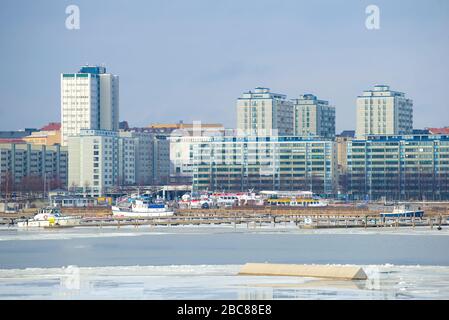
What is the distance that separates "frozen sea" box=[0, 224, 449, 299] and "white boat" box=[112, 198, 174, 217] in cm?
2651

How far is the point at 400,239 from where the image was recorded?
83375mm

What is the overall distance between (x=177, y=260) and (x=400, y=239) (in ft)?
71.9

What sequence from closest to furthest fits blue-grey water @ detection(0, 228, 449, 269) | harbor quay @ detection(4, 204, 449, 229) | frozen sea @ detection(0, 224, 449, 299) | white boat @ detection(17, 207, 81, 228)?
1. frozen sea @ detection(0, 224, 449, 299)
2. blue-grey water @ detection(0, 228, 449, 269)
3. harbor quay @ detection(4, 204, 449, 229)
4. white boat @ detection(17, 207, 81, 228)

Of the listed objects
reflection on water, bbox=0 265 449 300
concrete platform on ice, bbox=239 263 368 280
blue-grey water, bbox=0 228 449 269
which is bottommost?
blue-grey water, bbox=0 228 449 269

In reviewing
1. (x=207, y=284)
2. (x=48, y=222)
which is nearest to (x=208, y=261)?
(x=207, y=284)

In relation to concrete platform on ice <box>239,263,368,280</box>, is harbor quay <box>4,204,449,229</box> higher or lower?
lower

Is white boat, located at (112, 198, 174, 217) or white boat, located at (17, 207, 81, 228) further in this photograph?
white boat, located at (112, 198, 174, 217)

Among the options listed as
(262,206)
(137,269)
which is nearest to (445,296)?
(137,269)

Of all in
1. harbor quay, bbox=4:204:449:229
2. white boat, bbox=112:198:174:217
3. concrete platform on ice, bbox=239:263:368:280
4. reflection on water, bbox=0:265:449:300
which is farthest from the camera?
white boat, bbox=112:198:174:217

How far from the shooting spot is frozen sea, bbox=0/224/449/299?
4609 centimetres

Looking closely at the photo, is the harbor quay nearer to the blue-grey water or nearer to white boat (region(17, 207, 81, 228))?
white boat (region(17, 207, 81, 228))

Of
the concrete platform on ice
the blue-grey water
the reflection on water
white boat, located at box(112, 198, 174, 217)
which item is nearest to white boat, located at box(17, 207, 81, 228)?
the blue-grey water

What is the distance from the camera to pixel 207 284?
48.5 meters

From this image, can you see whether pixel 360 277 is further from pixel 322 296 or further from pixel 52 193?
pixel 52 193
